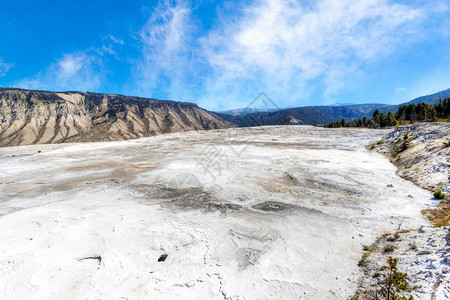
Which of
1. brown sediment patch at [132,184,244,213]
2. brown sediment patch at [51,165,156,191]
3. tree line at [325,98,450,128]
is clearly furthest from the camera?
tree line at [325,98,450,128]

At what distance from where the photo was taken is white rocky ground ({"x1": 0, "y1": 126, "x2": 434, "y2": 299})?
4.70 meters

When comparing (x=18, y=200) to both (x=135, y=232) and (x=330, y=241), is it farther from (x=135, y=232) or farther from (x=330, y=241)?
(x=330, y=241)

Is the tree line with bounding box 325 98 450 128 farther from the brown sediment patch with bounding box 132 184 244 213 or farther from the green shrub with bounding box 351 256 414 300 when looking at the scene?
the green shrub with bounding box 351 256 414 300

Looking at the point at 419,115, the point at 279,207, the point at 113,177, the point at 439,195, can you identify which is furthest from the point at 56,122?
the point at 419,115

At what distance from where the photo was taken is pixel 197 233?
675 cm

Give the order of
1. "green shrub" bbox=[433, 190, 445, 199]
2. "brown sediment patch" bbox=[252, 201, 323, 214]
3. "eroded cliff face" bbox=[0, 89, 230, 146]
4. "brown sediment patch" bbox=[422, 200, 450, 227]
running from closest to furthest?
"brown sediment patch" bbox=[422, 200, 450, 227], "brown sediment patch" bbox=[252, 201, 323, 214], "green shrub" bbox=[433, 190, 445, 199], "eroded cliff face" bbox=[0, 89, 230, 146]

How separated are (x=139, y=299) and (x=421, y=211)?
397 inches

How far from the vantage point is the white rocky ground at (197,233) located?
15.4 ft

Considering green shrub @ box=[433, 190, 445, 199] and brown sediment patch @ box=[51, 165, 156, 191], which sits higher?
brown sediment patch @ box=[51, 165, 156, 191]

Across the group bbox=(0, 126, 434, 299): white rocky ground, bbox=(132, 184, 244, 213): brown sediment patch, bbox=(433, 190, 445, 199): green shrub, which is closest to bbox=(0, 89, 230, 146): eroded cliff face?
bbox=(132, 184, 244, 213): brown sediment patch

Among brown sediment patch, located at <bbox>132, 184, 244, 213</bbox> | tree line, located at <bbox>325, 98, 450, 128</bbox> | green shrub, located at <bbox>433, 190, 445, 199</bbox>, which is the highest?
tree line, located at <bbox>325, 98, 450, 128</bbox>

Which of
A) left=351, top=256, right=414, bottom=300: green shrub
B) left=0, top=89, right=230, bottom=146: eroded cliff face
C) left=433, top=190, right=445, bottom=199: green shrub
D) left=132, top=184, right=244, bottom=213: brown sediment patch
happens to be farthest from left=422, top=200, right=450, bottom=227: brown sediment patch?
left=0, top=89, right=230, bottom=146: eroded cliff face

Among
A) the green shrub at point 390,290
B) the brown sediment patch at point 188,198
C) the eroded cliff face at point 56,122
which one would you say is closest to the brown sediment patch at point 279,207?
the brown sediment patch at point 188,198

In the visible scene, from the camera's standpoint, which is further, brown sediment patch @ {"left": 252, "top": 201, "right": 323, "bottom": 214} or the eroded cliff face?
the eroded cliff face
